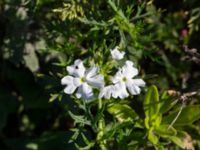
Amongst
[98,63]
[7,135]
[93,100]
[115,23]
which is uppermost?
[115,23]

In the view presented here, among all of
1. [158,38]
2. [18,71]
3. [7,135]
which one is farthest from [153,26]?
[7,135]

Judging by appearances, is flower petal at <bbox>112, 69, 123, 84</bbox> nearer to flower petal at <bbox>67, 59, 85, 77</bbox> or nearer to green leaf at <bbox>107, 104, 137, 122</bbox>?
flower petal at <bbox>67, 59, 85, 77</bbox>

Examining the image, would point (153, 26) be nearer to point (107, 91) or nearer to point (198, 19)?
point (198, 19)

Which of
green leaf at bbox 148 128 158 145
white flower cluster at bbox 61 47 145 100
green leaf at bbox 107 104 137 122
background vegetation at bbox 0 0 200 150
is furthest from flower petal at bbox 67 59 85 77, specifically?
green leaf at bbox 148 128 158 145

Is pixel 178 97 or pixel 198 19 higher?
pixel 198 19

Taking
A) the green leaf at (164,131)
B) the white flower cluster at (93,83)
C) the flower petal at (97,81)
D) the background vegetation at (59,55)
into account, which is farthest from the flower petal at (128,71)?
the green leaf at (164,131)

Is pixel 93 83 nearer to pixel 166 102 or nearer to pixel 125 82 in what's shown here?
pixel 125 82
